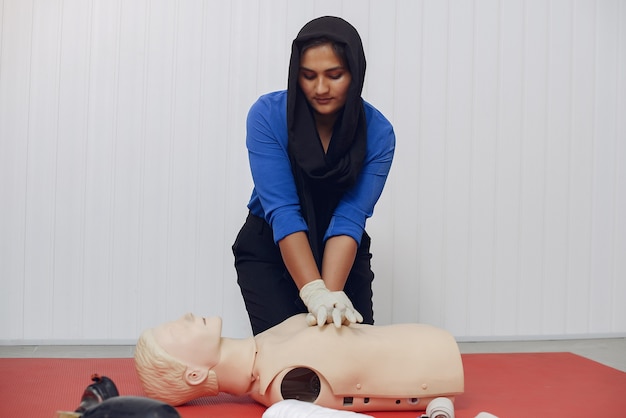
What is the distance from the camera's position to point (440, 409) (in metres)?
1.87

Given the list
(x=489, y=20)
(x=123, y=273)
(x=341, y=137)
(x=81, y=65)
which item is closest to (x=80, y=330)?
(x=123, y=273)

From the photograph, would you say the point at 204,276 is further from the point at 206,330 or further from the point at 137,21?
the point at 206,330

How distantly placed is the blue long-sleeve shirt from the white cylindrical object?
608 millimetres

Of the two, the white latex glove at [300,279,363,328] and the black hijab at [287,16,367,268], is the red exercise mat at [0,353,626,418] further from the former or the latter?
the black hijab at [287,16,367,268]

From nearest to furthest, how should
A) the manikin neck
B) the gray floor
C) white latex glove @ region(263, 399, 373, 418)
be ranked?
white latex glove @ region(263, 399, 373, 418) → the manikin neck → the gray floor

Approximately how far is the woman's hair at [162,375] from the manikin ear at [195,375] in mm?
10

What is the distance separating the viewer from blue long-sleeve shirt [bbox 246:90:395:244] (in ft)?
7.62

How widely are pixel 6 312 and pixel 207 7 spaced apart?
60.0 inches

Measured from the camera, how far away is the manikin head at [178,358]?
1.90 metres

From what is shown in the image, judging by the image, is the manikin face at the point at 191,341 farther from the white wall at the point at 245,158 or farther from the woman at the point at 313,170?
the white wall at the point at 245,158

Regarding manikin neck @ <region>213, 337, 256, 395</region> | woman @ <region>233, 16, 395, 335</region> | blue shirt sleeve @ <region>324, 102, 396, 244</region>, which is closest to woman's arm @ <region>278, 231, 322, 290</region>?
woman @ <region>233, 16, 395, 335</region>

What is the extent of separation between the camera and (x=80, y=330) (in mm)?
3250

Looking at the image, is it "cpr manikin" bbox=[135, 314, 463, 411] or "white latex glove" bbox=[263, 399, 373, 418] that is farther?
"cpr manikin" bbox=[135, 314, 463, 411]

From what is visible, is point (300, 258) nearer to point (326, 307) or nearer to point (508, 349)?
point (326, 307)
